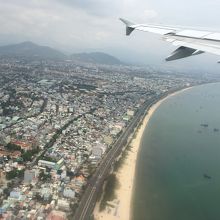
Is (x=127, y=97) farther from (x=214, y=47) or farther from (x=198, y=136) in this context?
(x=214, y=47)

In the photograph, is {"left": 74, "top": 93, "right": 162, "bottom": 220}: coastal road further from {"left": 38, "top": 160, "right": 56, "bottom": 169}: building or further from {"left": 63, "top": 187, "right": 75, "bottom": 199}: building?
{"left": 38, "top": 160, "right": 56, "bottom": 169}: building

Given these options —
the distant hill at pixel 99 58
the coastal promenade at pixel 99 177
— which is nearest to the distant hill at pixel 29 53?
the distant hill at pixel 99 58

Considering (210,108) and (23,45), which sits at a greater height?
(23,45)

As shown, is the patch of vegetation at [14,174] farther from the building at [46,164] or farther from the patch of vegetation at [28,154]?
the patch of vegetation at [28,154]

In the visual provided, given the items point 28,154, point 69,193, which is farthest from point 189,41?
point 28,154

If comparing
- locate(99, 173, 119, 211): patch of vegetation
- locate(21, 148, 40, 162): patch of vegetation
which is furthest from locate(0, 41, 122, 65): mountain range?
locate(99, 173, 119, 211): patch of vegetation

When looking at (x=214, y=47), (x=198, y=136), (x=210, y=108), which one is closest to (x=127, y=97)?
(x=210, y=108)
